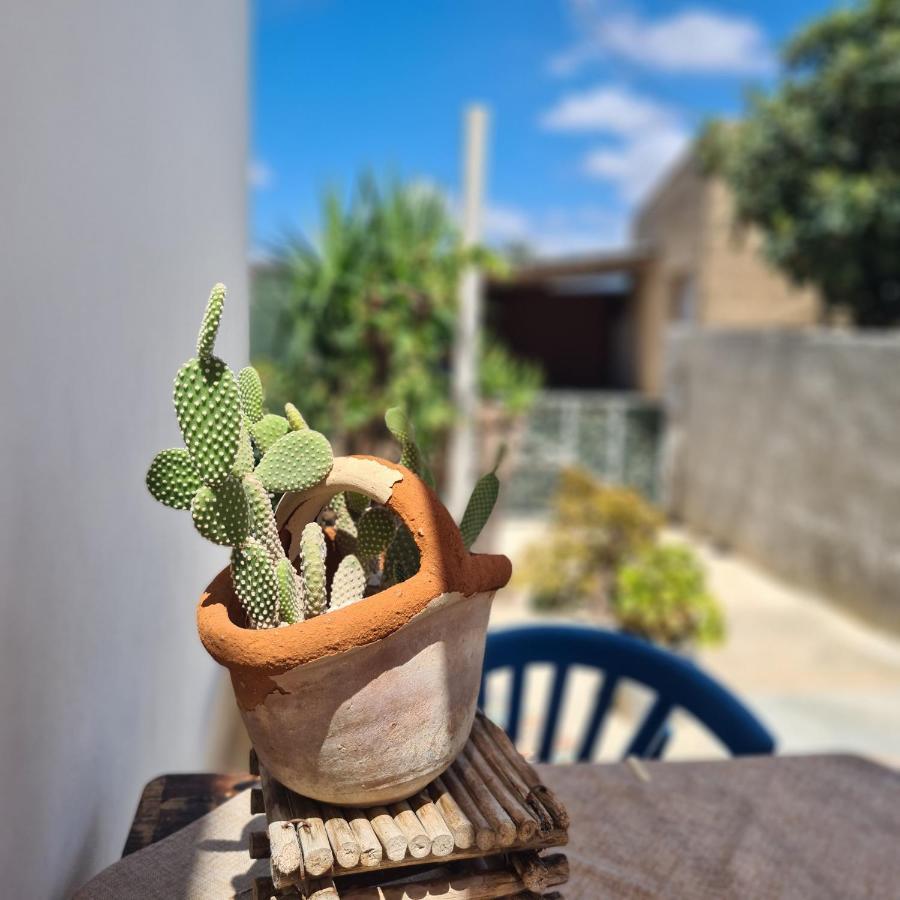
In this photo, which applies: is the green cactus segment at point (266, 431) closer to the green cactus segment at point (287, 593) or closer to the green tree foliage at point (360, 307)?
the green cactus segment at point (287, 593)

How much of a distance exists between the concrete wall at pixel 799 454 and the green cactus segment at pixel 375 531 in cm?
492

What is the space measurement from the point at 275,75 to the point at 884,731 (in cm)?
1529

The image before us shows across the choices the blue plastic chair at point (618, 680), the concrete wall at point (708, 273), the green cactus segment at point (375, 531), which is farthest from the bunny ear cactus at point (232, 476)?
the concrete wall at point (708, 273)

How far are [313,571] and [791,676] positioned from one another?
436 cm

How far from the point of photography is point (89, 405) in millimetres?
970

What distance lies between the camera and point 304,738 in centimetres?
69

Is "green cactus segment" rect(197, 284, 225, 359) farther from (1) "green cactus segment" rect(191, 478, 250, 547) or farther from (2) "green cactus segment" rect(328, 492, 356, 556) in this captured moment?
(2) "green cactus segment" rect(328, 492, 356, 556)

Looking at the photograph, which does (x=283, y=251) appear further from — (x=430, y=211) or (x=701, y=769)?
(x=701, y=769)

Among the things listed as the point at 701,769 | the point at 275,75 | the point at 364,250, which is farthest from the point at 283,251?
the point at 275,75

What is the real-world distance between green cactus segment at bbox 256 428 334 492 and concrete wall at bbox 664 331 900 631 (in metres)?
5.05

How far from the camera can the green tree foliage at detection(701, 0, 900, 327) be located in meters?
6.38

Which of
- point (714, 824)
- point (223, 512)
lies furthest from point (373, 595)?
point (714, 824)

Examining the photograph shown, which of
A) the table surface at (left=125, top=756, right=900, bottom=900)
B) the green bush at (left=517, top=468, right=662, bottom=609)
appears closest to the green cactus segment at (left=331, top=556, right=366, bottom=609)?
the table surface at (left=125, top=756, right=900, bottom=900)

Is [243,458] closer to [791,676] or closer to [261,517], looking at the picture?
[261,517]
